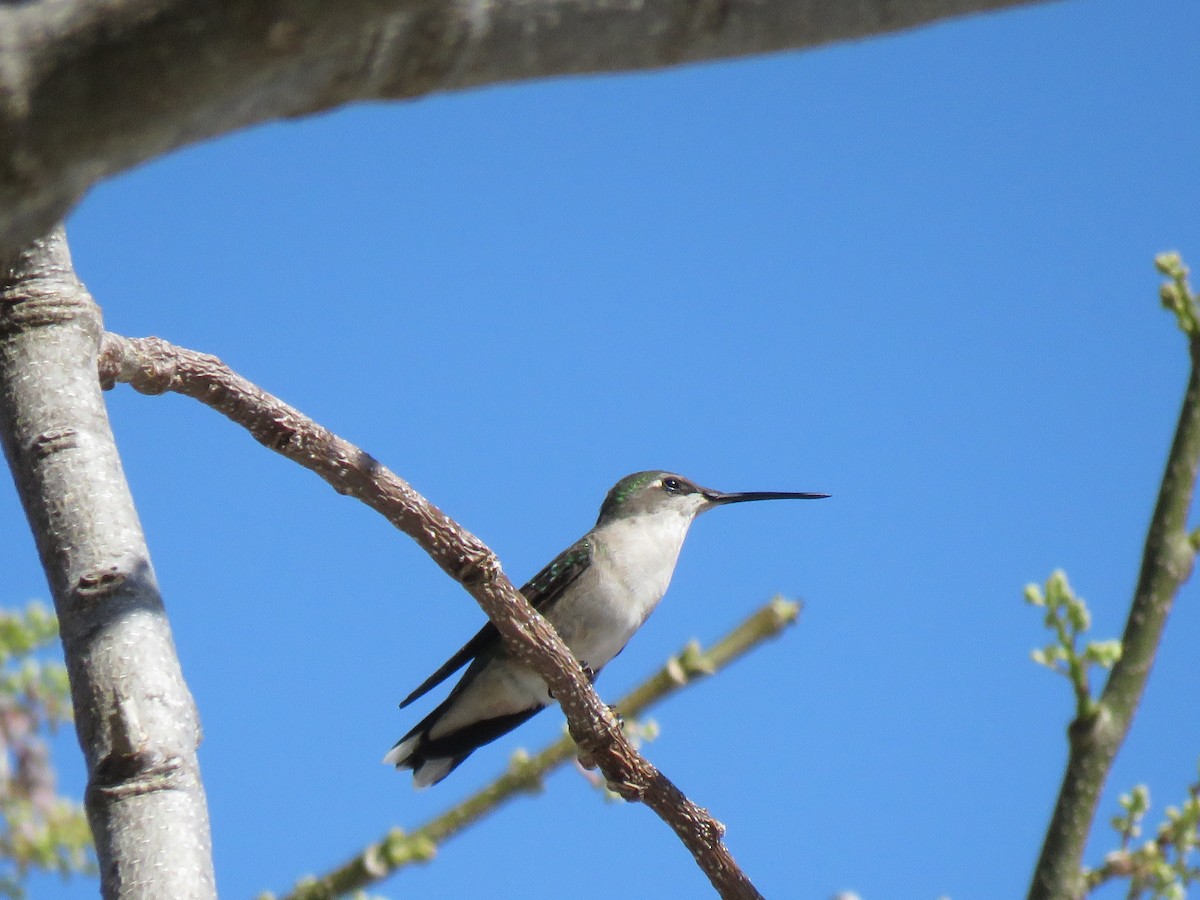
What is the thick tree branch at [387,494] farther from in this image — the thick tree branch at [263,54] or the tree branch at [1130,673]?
the thick tree branch at [263,54]

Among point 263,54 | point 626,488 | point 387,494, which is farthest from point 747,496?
point 263,54

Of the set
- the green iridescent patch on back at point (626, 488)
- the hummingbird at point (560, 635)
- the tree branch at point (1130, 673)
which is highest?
the green iridescent patch on back at point (626, 488)

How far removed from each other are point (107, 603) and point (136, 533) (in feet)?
0.81

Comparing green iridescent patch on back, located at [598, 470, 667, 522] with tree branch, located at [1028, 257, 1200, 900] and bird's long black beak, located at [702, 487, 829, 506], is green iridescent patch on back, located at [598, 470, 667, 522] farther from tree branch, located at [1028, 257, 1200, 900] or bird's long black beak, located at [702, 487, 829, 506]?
tree branch, located at [1028, 257, 1200, 900]

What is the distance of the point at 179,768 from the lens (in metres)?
2.57

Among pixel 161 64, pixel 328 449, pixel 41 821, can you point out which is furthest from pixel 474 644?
pixel 161 64

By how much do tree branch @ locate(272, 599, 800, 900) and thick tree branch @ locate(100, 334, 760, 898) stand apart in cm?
79

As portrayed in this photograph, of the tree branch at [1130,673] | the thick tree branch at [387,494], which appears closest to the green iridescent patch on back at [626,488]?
the thick tree branch at [387,494]

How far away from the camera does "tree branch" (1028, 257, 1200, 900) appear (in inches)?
63.8

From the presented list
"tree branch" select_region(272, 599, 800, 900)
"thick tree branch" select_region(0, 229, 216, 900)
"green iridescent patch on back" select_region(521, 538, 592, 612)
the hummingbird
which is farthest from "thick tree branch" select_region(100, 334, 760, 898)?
"green iridescent patch on back" select_region(521, 538, 592, 612)

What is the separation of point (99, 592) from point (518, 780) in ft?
3.34

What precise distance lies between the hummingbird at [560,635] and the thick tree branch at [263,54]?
5016 mm

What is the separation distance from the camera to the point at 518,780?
9.18 ft

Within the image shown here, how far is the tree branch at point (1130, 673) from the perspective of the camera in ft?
5.32
